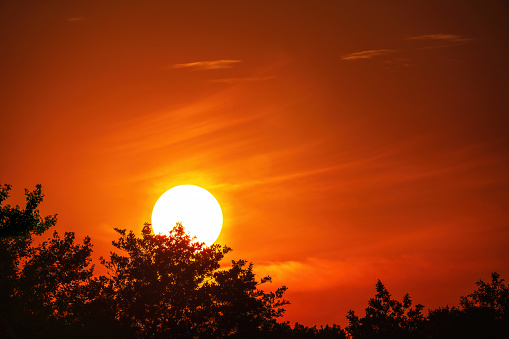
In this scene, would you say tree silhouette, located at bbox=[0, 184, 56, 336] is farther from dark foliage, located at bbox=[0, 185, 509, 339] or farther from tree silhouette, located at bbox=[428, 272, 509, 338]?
tree silhouette, located at bbox=[428, 272, 509, 338]

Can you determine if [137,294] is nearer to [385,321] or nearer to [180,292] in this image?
[180,292]

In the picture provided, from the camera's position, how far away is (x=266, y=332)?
64750mm

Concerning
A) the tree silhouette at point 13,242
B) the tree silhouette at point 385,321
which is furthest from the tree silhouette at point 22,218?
the tree silhouette at point 385,321

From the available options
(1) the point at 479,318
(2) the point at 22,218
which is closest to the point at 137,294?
(2) the point at 22,218

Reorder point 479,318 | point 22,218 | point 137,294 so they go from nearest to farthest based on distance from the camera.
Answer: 1. point 22,218
2. point 137,294
3. point 479,318

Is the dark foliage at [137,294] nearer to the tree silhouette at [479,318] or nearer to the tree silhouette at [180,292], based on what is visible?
the tree silhouette at [180,292]

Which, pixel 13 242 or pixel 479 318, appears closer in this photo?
pixel 13 242

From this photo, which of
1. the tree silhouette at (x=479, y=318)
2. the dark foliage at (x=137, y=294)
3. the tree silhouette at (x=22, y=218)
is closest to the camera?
the tree silhouette at (x=22, y=218)

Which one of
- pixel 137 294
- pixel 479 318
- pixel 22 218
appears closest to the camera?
pixel 22 218

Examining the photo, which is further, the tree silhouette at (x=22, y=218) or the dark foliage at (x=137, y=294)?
the dark foliage at (x=137, y=294)

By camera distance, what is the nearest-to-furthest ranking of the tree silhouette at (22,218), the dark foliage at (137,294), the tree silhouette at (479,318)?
the tree silhouette at (22,218) → the dark foliage at (137,294) → the tree silhouette at (479,318)

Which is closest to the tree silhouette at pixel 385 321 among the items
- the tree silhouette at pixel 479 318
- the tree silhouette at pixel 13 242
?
the tree silhouette at pixel 479 318

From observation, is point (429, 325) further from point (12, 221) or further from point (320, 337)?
point (12, 221)

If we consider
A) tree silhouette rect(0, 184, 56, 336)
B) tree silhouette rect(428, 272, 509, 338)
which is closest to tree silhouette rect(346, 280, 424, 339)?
tree silhouette rect(428, 272, 509, 338)
